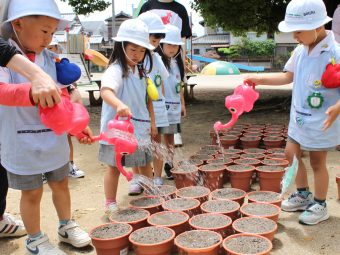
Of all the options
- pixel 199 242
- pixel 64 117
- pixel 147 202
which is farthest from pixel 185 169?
pixel 64 117

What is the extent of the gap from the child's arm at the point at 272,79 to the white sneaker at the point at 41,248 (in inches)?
64.6

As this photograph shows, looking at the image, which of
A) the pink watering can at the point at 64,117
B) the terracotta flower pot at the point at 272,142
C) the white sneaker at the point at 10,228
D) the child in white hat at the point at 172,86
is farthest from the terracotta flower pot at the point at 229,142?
the pink watering can at the point at 64,117

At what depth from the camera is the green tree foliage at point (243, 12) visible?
6.50m

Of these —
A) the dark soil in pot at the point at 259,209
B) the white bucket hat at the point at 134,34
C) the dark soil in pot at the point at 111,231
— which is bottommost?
the dark soil in pot at the point at 111,231

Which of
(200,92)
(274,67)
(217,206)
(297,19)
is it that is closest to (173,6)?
(297,19)

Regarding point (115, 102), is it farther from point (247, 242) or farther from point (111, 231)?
point (247, 242)

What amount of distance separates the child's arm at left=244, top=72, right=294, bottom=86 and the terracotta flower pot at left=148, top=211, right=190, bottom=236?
103cm

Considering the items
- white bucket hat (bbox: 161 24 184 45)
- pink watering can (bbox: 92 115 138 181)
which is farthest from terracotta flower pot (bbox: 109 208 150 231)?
white bucket hat (bbox: 161 24 184 45)

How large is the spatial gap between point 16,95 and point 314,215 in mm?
1932

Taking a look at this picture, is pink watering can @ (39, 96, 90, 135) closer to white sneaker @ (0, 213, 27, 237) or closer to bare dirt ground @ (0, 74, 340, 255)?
bare dirt ground @ (0, 74, 340, 255)

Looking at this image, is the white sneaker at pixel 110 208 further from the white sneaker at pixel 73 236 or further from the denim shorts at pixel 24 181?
the denim shorts at pixel 24 181

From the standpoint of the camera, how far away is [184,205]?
254 cm

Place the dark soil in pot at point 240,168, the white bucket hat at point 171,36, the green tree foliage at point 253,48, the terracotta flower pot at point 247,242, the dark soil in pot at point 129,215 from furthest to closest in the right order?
the green tree foliage at point 253,48 → the white bucket hat at point 171,36 → the dark soil in pot at point 240,168 → the dark soil in pot at point 129,215 → the terracotta flower pot at point 247,242

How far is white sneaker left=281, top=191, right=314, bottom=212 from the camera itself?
8.82 feet
